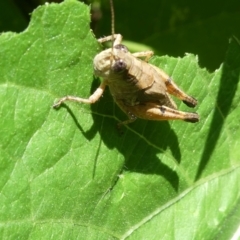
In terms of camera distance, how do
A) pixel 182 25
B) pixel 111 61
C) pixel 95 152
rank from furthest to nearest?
Answer: pixel 182 25 < pixel 111 61 < pixel 95 152

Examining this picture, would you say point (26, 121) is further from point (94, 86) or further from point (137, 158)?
point (137, 158)

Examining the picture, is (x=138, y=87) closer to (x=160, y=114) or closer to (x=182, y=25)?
(x=160, y=114)

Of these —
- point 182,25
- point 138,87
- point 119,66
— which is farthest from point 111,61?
point 182,25

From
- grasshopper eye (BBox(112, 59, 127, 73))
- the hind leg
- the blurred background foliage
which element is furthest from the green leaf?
the blurred background foliage

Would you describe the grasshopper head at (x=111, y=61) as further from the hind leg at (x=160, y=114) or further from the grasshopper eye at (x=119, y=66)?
the hind leg at (x=160, y=114)

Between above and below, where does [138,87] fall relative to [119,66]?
below

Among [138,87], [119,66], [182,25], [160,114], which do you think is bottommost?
[182,25]
